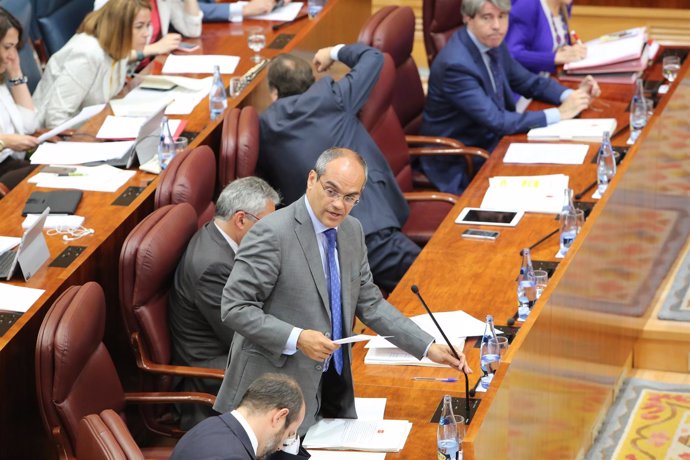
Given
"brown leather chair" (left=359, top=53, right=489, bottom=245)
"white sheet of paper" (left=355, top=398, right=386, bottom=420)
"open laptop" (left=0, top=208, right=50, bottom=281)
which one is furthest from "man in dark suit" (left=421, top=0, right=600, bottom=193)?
"white sheet of paper" (left=355, top=398, right=386, bottom=420)

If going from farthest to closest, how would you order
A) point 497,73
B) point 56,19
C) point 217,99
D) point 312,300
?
point 56,19
point 497,73
point 217,99
point 312,300

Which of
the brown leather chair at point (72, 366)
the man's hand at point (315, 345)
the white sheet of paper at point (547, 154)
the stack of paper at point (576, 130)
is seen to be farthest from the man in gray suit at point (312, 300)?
the stack of paper at point (576, 130)

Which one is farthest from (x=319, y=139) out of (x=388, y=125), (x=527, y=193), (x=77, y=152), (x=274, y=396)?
(x=274, y=396)

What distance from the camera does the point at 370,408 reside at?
3279 millimetres

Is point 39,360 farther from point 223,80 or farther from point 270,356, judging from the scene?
point 223,80

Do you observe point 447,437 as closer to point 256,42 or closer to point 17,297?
point 17,297

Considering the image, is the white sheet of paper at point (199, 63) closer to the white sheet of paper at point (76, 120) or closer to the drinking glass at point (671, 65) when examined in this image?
the white sheet of paper at point (76, 120)

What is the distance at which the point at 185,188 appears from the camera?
4.06m

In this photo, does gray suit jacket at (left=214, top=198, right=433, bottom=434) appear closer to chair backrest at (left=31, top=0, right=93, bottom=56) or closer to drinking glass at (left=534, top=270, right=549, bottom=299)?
drinking glass at (left=534, top=270, right=549, bottom=299)

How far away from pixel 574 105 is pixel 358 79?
1.08 m

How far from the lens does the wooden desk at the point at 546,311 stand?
128 inches

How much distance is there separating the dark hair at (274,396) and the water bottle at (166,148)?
1.83 metres

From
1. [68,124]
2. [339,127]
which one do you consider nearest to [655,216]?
[339,127]

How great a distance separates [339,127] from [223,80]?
81 cm
